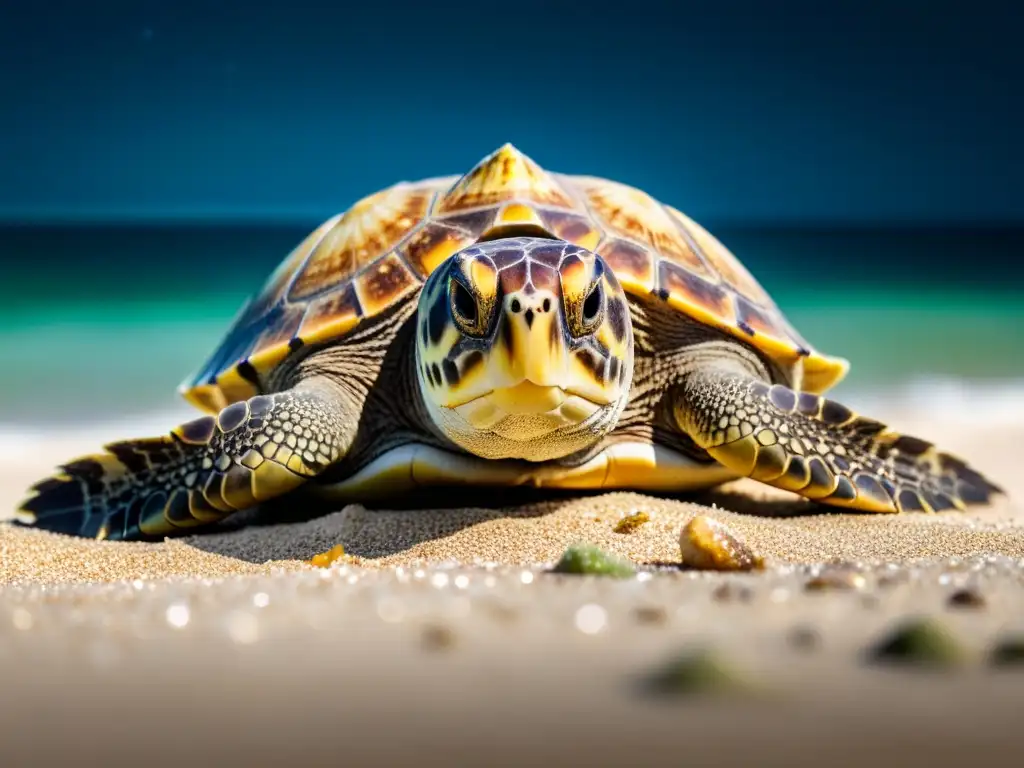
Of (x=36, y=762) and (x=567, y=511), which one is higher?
(x=567, y=511)

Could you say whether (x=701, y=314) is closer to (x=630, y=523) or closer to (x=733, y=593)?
(x=630, y=523)

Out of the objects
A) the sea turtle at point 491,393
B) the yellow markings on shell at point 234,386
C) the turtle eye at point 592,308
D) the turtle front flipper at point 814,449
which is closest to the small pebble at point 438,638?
the sea turtle at point 491,393

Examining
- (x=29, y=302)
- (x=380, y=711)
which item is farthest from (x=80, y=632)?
(x=29, y=302)

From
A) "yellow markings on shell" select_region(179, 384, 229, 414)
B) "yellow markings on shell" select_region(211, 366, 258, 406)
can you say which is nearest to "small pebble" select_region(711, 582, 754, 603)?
"yellow markings on shell" select_region(211, 366, 258, 406)

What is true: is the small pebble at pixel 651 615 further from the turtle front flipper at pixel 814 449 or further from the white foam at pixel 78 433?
the white foam at pixel 78 433

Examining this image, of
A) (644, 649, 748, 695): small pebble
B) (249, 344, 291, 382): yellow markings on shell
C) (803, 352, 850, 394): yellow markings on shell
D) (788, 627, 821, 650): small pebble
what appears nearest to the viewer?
(644, 649, 748, 695): small pebble

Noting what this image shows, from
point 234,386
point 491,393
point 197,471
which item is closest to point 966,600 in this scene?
point 491,393

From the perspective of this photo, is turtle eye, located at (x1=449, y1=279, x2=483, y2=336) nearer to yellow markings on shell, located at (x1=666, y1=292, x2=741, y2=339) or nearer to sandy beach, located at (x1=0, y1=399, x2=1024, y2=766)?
sandy beach, located at (x1=0, y1=399, x2=1024, y2=766)

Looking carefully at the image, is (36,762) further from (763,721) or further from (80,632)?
(763,721)
